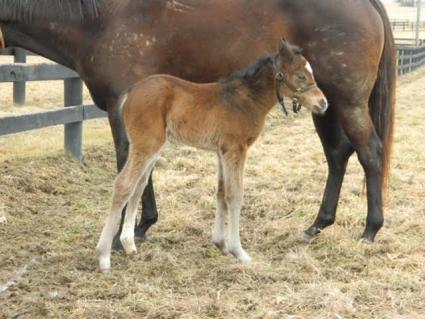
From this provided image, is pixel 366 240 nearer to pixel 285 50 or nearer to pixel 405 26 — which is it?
pixel 285 50

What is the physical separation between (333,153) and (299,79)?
131 centimetres

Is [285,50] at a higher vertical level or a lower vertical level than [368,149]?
higher

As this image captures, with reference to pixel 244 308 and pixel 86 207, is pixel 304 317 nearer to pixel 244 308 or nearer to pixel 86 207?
pixel 244 308

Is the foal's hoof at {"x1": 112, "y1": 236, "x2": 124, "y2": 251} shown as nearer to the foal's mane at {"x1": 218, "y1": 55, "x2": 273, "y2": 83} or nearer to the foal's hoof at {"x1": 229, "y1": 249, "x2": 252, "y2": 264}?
the foal's hoof at {"x1": 229, "y1": 249, "x2": 252, "y2": 264}

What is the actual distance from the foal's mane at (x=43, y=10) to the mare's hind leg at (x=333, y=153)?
2050 mm

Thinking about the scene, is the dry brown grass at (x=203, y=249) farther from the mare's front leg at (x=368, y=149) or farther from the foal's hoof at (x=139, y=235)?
the mare's front leg at (x=368, y=149)

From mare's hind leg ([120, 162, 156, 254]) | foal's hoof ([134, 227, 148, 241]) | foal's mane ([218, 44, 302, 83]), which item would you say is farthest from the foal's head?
foal's hoof ([134, 227, 148, 241])

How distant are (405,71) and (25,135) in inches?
719

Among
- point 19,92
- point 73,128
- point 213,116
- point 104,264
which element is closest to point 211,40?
point 213,116

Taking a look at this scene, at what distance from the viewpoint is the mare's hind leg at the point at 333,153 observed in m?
4.87

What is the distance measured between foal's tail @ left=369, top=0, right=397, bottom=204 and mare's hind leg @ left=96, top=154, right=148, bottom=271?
191cm

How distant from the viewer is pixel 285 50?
3.86 m

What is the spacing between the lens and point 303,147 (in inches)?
327

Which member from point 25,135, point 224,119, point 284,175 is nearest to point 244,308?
point 224,119
